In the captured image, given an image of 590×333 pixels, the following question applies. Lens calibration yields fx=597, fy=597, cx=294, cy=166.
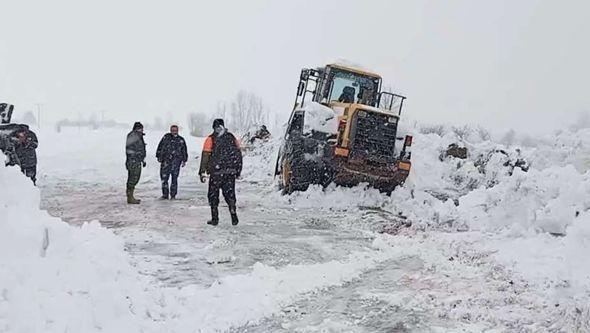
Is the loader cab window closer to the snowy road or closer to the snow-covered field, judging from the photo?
the snow-covered field

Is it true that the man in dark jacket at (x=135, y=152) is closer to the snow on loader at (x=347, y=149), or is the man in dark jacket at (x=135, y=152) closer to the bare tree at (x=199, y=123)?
the snow on loader at (x=347, y=149)

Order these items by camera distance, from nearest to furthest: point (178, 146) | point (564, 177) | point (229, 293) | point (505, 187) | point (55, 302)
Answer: point (55, 302), point (229, 293), point (564, 177), point (505, 187), point (178, 146)

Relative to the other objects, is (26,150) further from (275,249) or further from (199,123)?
(199,123)

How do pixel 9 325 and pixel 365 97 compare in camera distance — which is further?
pixel 365 97

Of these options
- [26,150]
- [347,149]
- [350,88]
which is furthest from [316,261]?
[350,88]

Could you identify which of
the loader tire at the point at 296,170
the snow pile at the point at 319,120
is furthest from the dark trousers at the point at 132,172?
the snow pile at the point at 319,120

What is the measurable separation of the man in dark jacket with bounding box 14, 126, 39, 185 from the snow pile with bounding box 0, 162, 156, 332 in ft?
18.9

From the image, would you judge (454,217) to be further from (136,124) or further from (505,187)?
(136,124)

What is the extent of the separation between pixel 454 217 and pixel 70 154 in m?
19.7

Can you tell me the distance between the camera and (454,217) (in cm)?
989

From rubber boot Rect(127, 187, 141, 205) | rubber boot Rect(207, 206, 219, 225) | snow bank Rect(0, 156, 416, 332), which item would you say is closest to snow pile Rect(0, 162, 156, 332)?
snow bank Rect(0, 156, 416, 332)

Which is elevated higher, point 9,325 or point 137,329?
point 9,325

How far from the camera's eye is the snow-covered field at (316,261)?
470 centimetres

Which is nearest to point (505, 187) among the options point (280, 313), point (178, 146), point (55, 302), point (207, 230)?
point (207, 230)
